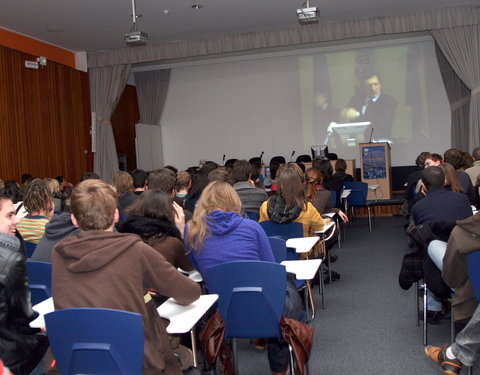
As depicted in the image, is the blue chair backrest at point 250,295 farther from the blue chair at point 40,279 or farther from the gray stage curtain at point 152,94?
the gray stage curtain at point 152,94

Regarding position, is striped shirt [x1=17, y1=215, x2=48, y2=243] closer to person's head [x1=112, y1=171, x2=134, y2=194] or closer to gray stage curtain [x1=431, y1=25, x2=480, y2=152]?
person's head [x1=112, y1=171, x2=134, y2=194]

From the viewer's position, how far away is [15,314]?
2.41 meters

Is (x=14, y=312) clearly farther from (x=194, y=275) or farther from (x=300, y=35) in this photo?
(x=300, y=35)

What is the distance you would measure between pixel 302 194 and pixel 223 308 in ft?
6.21

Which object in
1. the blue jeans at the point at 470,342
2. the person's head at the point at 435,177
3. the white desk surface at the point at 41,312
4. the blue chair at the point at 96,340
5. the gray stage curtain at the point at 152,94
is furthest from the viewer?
the gray stage curtain at the point at 152,94

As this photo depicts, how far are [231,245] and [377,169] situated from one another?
339 inches

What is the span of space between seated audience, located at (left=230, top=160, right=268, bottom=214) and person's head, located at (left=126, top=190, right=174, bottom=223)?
2.39 m

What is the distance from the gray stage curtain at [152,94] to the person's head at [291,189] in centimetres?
978

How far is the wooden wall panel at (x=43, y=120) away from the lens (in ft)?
30.3

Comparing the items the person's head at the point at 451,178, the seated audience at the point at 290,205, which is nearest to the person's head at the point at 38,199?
the seated audience at the point at 290,205

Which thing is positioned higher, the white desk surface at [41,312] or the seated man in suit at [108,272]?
the seated man in suit at [108,272]

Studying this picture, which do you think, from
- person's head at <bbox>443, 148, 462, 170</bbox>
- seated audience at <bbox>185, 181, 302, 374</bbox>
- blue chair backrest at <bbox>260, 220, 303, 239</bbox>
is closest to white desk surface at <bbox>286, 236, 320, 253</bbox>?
blue chair backrest at <bbox>260, 220, 303, 239</bbox>

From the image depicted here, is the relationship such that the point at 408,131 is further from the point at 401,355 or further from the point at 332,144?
the point at 401,355

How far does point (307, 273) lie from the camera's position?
314cm
